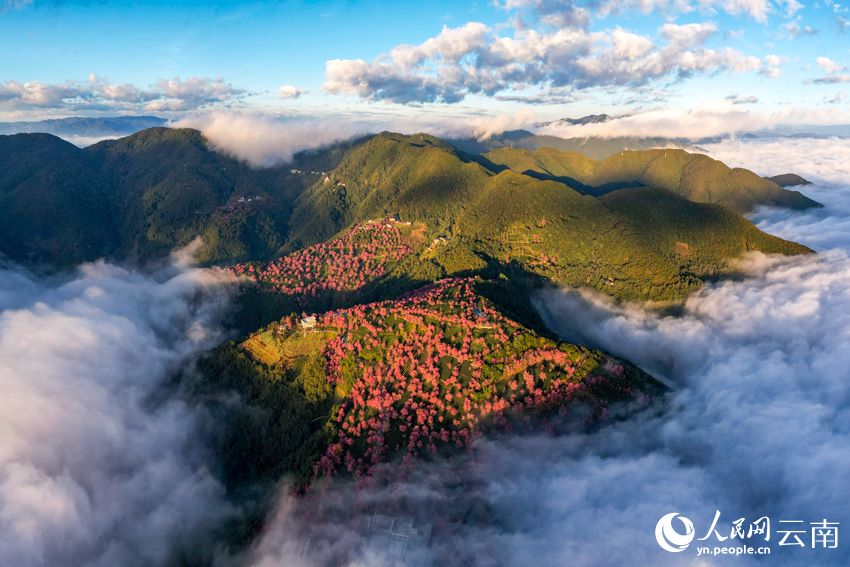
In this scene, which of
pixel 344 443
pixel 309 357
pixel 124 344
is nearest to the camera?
pixel 344 443

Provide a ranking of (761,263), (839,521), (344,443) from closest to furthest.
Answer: (839,521) → (344,443) → (761,263)

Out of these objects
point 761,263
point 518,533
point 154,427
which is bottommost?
point 154,427

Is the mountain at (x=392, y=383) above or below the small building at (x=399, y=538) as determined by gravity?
above

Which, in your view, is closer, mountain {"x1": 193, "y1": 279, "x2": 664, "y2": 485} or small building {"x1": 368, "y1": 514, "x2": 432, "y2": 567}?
small building {"x1": 368, "y1": 514, "x2": 432, "y2": 567}

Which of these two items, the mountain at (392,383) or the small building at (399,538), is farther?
the mountain at (392,383)

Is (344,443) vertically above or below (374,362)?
below

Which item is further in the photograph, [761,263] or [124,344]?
[761,263]

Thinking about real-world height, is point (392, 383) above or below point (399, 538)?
above

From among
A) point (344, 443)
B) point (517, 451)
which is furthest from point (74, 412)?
point (517, 451)

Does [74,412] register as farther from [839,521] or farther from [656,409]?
[839,521]

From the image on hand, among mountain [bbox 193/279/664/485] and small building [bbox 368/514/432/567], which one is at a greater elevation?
mountain [bbox 193/279/664/485]

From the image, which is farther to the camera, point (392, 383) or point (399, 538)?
point (392, 383)
